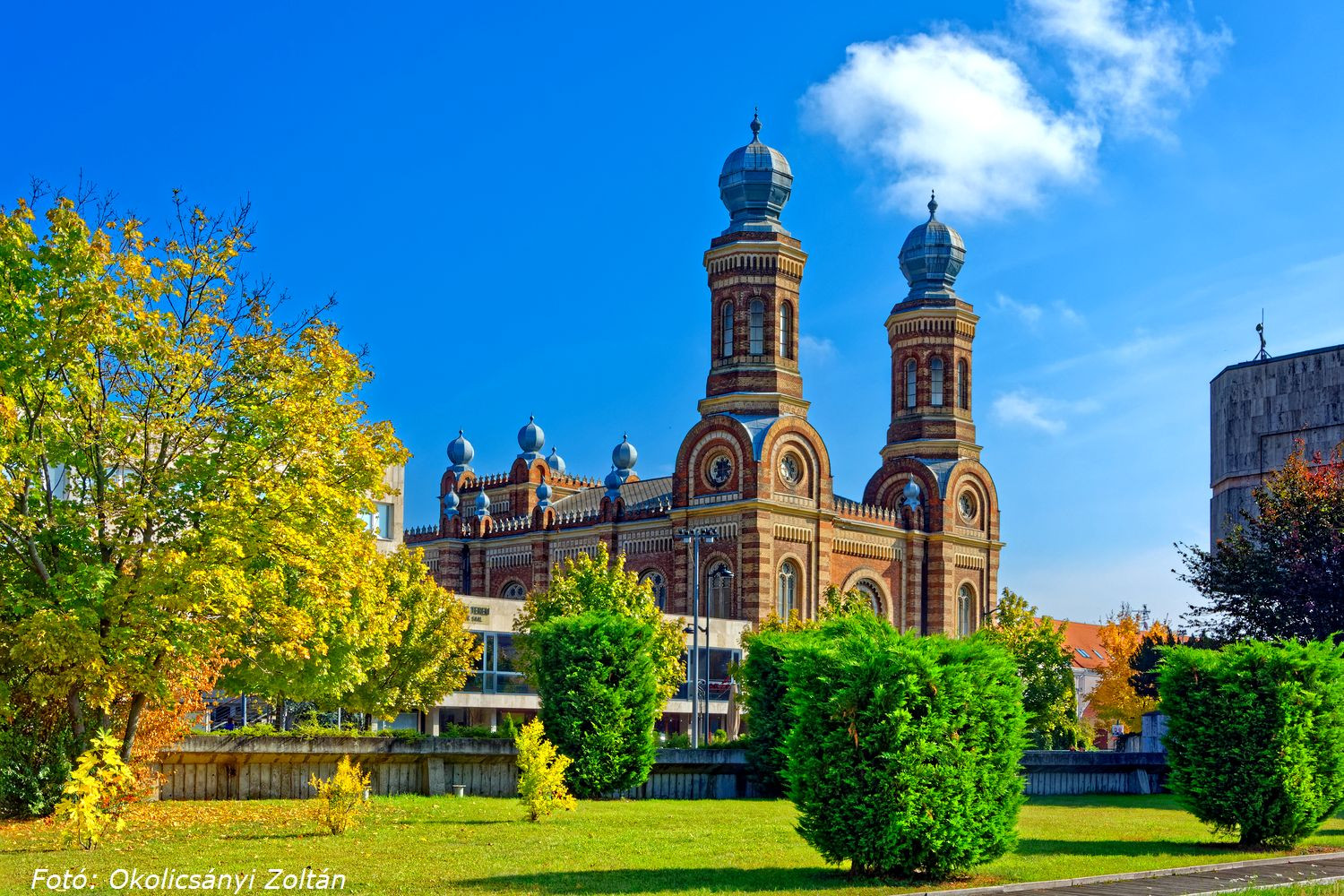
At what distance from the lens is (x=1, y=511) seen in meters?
20.5

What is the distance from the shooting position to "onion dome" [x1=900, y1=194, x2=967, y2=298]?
251 ft

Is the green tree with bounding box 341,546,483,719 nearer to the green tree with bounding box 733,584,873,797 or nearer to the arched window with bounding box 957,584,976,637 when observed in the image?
the green tree with bounding box 733,584,873,797

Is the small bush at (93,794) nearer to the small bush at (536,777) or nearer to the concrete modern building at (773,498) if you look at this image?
the small bush at (536,777)

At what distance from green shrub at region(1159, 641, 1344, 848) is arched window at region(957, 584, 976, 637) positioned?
2008 inches

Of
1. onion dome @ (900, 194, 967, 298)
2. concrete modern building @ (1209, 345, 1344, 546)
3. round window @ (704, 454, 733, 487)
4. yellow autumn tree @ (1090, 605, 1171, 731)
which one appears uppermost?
onion dome @ (900, 194, 967, 298)

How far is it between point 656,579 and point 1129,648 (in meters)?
25.4

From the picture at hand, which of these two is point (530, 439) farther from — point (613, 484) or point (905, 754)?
point (905, 754)

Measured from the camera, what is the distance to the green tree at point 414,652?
3716 cm

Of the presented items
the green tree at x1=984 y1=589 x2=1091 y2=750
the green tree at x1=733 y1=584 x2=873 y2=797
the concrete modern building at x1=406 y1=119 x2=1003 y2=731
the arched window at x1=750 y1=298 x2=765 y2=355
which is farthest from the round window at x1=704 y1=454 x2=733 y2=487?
the green tree at x1=733 y1=584 x2=873 y2=797

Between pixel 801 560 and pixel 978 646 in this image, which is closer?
pixel 978 646

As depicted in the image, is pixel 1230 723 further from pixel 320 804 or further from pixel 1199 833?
pixel 320 804

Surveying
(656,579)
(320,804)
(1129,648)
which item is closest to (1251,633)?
(320,804)

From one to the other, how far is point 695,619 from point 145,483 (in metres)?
23.1

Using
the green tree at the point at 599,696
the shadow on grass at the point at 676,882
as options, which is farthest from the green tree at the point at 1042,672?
the shadow on grass at the point at 676,882
